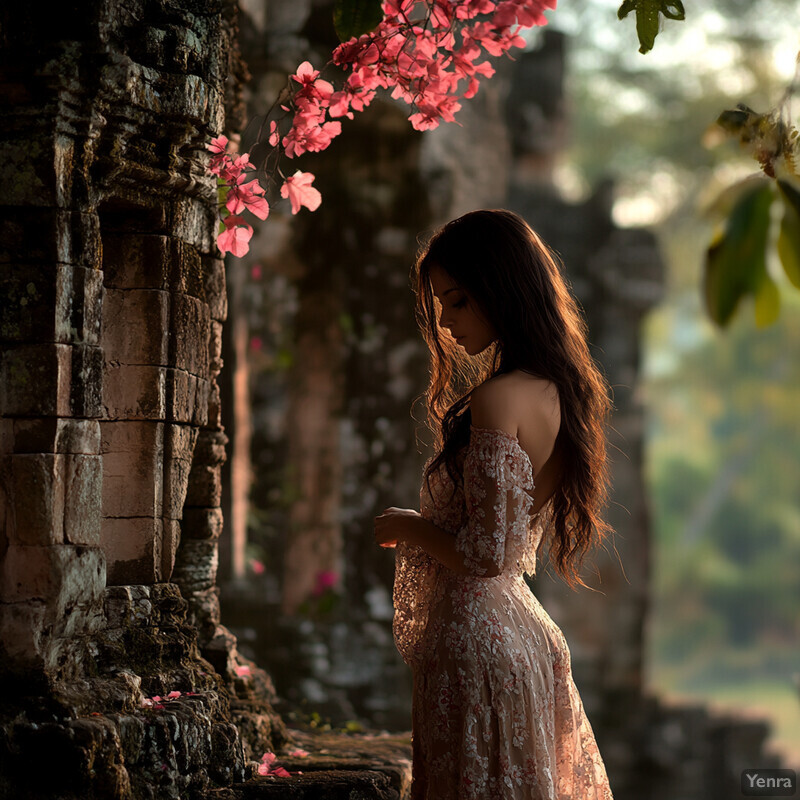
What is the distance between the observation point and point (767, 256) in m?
1.13

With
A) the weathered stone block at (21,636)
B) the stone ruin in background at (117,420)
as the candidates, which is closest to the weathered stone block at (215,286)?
the stone ruin in background at (117,420)

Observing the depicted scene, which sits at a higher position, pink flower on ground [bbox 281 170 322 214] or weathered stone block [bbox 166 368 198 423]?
pink flower on ground [bbox 281 170 322 214]

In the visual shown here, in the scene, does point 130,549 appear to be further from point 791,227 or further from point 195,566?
point 791,227

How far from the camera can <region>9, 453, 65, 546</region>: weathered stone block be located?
2113 millimetres

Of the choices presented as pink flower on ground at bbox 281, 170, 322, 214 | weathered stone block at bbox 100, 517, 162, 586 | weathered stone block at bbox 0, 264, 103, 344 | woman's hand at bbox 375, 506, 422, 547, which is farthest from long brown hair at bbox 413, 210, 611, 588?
weathered stone block at bbox 0, 264, 103, 344

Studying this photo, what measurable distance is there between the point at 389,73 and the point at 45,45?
2.65ft

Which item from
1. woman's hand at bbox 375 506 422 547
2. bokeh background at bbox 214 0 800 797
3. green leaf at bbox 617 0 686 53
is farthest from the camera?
bokeh background at bbox 214 0 800 797

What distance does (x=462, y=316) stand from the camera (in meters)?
2.28

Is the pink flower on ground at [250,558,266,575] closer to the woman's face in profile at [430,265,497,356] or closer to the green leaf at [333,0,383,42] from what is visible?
the woman's face in profile at [430,265,497,356]

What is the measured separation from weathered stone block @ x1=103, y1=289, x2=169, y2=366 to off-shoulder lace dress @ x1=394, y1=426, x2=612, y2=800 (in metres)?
0.75

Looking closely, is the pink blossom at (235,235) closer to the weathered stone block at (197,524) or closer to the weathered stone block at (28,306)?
the weathered stone block at (28,306)

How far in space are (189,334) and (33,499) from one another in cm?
61

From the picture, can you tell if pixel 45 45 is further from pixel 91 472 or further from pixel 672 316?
pixel 672 316

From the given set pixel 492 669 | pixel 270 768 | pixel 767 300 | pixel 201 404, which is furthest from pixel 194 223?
pixel 767 300
